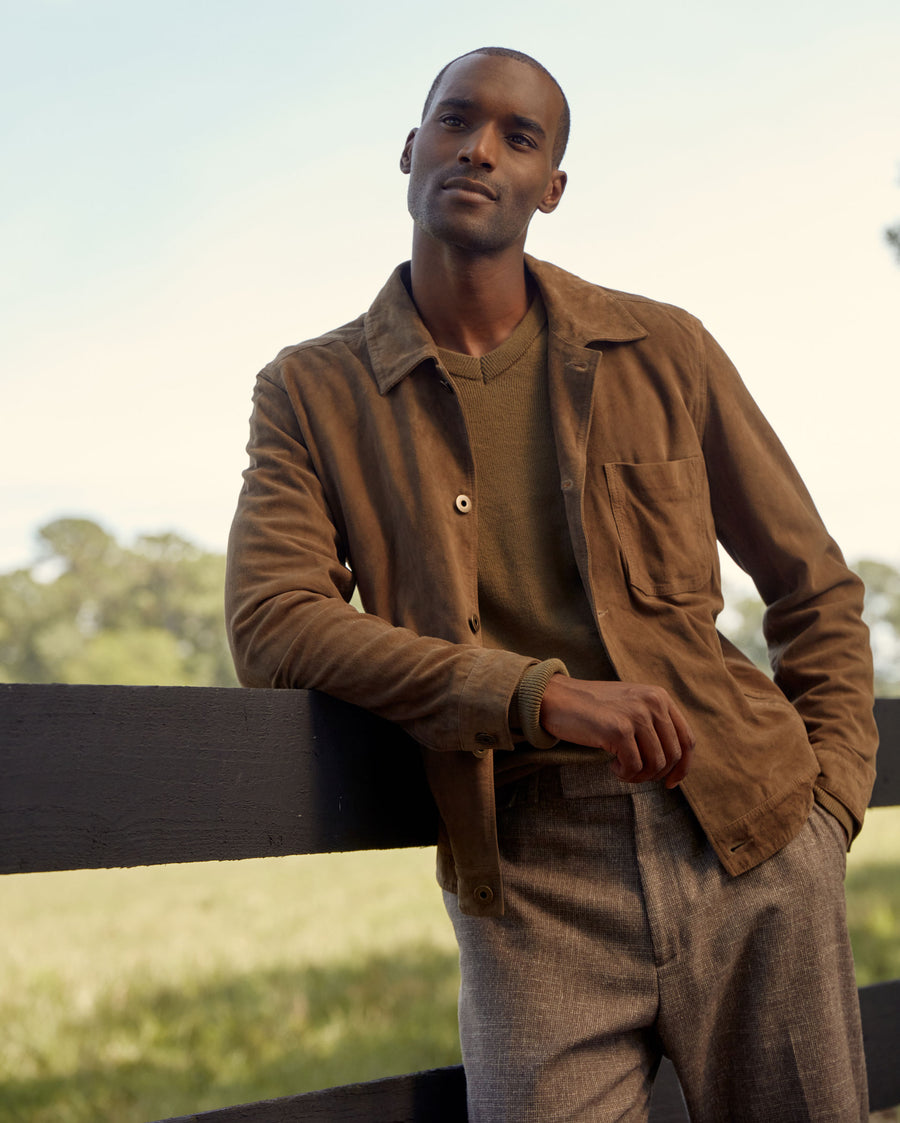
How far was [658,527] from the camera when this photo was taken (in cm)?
160

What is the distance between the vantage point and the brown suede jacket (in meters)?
1.45

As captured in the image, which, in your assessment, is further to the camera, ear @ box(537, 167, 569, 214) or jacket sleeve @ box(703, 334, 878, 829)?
ear @ box(537, 167, 569, 214)

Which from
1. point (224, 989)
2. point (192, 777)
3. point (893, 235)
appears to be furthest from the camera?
point (224, 989)

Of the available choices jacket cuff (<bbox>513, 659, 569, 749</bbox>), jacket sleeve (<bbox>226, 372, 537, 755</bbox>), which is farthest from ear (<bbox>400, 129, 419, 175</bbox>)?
jacket cuff (<bbox>513, 659, 569, 749</bbox>)

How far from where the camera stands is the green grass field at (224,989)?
17.8 feet

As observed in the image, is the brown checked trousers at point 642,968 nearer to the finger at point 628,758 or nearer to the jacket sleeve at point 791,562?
the finger at point 628,758

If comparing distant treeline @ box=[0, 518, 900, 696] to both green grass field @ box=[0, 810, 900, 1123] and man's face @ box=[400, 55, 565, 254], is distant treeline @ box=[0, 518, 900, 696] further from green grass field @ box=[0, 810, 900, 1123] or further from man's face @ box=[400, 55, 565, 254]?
man's face @ box=[400, 55, 565, 254]

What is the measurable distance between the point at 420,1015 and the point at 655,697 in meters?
5.64

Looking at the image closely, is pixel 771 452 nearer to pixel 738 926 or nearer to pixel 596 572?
pixel 596 572

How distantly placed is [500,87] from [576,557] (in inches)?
30.4

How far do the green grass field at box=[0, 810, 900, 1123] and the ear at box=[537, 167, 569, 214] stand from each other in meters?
4.52

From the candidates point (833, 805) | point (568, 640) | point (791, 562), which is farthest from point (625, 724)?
point (791, 562)

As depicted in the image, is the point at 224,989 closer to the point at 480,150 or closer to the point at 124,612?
the point at 480,150

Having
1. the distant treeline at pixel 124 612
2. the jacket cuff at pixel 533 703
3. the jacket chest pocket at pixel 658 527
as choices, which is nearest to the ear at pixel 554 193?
the jacket chest pocket at pixel 658 527
